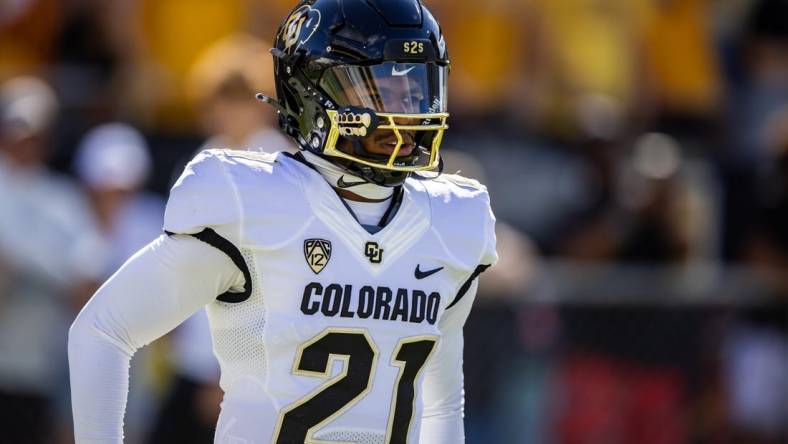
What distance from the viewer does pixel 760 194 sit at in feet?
26.1

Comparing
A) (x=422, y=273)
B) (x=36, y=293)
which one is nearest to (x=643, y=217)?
(x=36, y=293)

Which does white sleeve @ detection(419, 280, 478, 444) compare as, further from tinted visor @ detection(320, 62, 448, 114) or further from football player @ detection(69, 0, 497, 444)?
tinted visor @ detection(320, 62, 448, 114)

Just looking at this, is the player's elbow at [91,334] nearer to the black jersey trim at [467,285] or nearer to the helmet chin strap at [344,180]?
the helmet chin strap at [344,180]

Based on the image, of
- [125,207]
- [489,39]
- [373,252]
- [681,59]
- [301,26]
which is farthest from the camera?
[681,59]

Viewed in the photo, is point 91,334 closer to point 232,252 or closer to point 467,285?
point 232,252

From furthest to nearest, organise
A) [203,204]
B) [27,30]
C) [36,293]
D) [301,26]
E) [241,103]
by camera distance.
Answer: [27,30], [36,293], [241,103], [301,26], [203,204]

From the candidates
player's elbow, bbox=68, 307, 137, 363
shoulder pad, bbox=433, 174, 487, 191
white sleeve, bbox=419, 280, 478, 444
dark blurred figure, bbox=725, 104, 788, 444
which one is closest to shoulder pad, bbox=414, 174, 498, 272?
shoulder pad, bbox=433, 174, 487, 191

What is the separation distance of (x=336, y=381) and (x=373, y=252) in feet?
1.01

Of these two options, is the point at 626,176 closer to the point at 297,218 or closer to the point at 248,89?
the point at 248,89

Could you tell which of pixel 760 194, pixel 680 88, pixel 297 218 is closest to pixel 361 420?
pixel 297 218

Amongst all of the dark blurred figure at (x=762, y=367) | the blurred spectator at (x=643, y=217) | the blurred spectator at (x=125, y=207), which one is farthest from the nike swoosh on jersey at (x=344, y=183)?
the dark blurred figure at (x=762, y=367)

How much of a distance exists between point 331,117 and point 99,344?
734 mm

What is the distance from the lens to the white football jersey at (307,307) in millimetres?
3227

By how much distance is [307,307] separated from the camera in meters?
3.24
